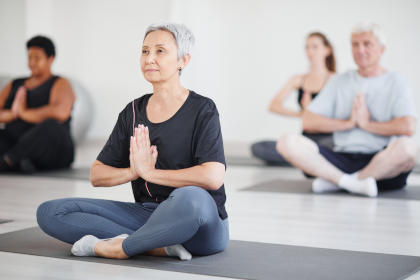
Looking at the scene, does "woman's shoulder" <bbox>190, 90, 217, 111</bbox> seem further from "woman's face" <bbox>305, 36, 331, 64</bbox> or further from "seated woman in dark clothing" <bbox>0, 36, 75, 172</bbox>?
"woman's face" <bbox>305, 36, 331, 64</bbox>

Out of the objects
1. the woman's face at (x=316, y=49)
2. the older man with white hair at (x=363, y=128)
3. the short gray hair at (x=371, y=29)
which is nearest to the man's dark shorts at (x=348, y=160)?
the older man with white hair at (x=363, y=128)

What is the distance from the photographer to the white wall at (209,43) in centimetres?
829

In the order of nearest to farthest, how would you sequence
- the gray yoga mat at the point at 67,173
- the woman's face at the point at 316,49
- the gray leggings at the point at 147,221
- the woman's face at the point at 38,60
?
the gray leggings at the point at 147,221, the gray yoga mat at the point at 67,173, the woman's face at the point at 38,60, the woman's face at the point at 316,49

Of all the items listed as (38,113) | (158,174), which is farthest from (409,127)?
(38,113)

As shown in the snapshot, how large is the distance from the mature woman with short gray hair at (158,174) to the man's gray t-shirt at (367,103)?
1990mm

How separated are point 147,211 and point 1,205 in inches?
56.8

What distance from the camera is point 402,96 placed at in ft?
13.9

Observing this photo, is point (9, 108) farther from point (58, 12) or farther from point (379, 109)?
point (58, 12)

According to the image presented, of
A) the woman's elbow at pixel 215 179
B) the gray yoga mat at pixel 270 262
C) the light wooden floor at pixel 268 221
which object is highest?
the woman's elbow at pixel 215 179

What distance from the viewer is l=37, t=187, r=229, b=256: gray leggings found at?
2281 mm

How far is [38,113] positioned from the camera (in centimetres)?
526

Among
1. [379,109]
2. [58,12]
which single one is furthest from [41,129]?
[58,12]

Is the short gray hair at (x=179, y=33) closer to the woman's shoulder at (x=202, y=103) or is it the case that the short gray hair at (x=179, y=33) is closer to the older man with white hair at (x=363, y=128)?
the woman's shoulder at (x=202, y=103)

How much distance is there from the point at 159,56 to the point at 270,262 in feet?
2.55
